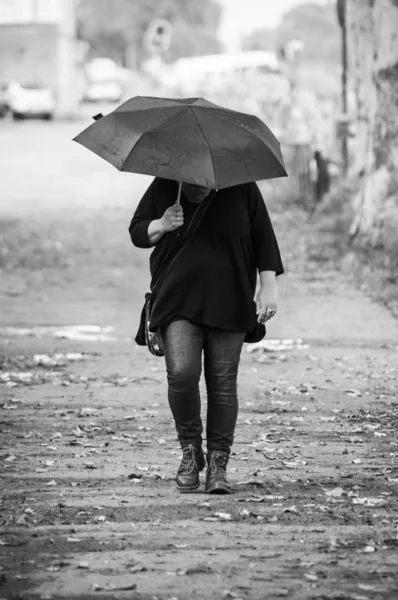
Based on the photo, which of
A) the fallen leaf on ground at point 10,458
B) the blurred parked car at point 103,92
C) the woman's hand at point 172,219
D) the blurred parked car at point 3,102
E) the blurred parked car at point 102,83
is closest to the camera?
the woman's hand at point 172,219

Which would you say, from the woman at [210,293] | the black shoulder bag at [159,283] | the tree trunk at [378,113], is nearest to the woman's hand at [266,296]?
the woman at [210,293]

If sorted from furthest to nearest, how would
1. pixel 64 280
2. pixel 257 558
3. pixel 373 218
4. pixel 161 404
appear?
pixel 373 218, pixel 64 280, pixel 161 404, pixel 257 558

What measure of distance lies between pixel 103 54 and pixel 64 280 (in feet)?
323

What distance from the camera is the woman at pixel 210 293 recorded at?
6.20 meters

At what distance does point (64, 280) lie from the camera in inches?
606

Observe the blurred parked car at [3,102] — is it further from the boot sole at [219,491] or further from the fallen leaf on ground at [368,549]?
the fallen leaf on ground at [368,549]

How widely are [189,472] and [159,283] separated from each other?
2.87ft

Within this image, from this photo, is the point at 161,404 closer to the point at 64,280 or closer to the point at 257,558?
the point at 257,558

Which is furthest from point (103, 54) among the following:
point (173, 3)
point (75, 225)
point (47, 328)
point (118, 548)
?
point (118, 548)

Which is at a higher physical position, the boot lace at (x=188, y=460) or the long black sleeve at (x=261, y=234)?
the long black sleeve at (x=261, y=234)

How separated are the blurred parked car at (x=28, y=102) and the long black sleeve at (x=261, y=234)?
45.5 m

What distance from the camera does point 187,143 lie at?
612 centimetres

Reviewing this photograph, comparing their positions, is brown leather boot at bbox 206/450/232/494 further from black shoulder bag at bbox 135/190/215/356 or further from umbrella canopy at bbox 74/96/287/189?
umbrella canopy at bbox 74/96/287/189

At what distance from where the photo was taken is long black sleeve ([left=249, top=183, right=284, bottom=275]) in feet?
20.6
